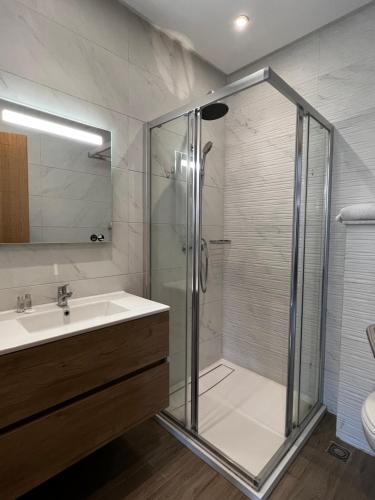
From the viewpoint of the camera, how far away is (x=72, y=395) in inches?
44.2

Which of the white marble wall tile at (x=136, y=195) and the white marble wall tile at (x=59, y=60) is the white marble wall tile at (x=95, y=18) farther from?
the white marble wall tile at (x=136, y=195)

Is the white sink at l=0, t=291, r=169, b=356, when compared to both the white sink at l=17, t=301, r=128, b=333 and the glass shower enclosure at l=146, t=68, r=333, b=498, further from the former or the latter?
the glass shower enclosure at l=146, t=68, r=333, b=498

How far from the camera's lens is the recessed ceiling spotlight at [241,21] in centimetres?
182

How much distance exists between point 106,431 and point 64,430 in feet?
0.70

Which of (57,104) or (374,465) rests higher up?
(57,104)

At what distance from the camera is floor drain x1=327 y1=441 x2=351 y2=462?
1.57m

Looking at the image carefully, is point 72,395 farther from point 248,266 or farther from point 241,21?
point 241,21

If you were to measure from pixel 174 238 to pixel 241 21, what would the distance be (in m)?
1.55

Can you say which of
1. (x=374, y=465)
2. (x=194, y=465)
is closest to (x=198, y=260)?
(x=194, y=465)

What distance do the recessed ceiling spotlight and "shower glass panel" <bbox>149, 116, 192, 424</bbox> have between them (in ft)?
2.76

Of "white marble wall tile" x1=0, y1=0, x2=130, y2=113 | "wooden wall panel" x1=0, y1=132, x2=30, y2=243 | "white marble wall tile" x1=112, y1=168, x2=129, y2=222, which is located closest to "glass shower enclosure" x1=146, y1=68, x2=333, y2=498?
"white marble wall tile" x1=112, y1=168, x2=129, y2=222

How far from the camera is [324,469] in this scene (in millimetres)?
1481

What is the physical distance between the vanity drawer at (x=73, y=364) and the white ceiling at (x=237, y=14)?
193 cm

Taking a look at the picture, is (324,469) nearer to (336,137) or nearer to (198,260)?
(198,260)
